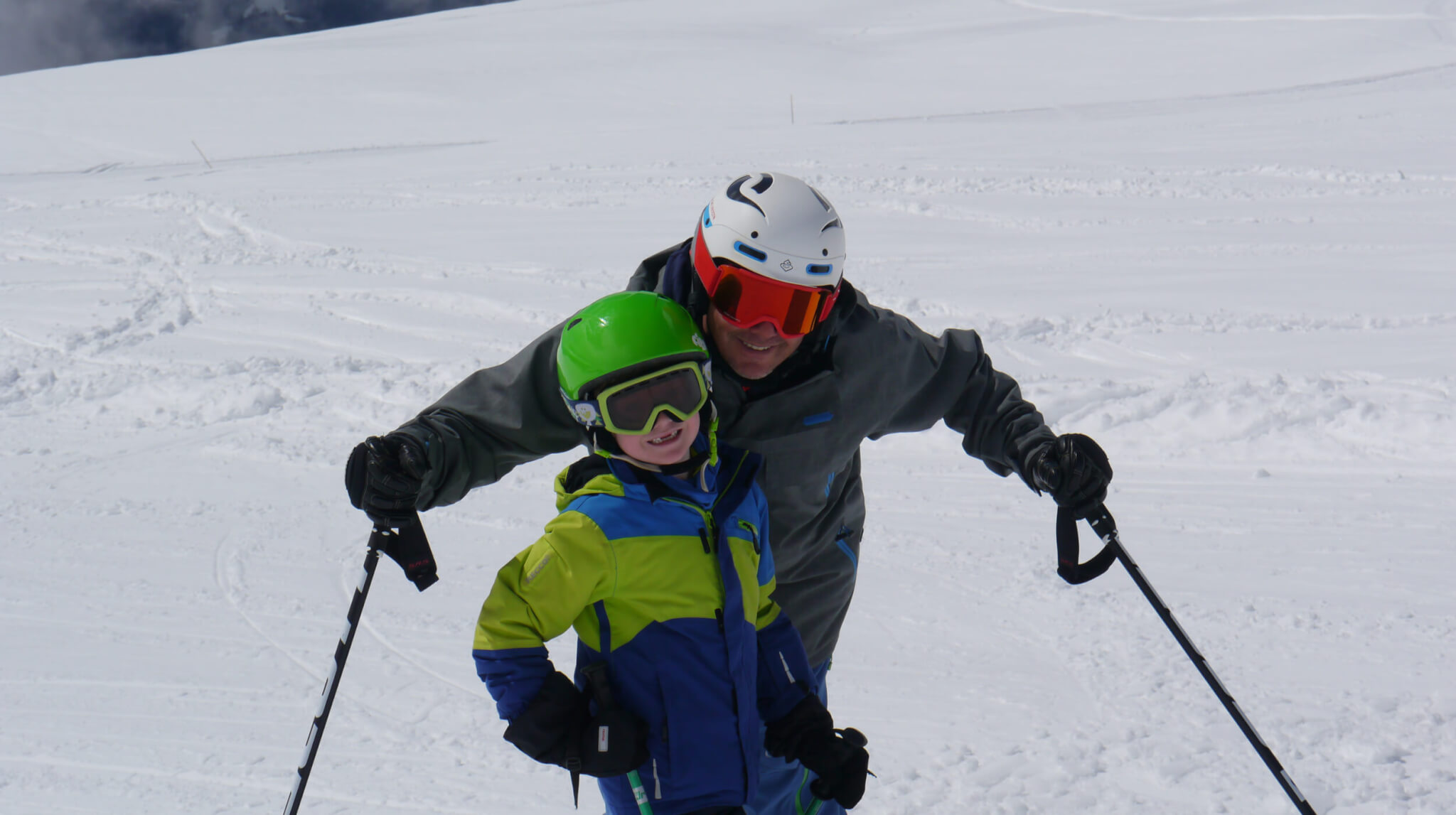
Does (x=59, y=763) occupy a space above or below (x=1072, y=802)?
below

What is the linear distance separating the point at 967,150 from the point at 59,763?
12653 millimetres

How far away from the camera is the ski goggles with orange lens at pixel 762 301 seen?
2.60 m

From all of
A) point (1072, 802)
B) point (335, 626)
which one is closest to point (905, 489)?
point (1072, 802)

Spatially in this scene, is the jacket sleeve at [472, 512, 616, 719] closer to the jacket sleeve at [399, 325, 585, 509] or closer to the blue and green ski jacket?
the blue and green ski jacket

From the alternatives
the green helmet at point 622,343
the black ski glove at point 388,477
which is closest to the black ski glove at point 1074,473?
the green helmet at point 622,343

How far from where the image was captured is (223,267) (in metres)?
12.2

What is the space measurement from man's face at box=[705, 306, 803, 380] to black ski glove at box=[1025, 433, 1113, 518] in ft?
2.31

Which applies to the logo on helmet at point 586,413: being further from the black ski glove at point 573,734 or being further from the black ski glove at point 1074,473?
the black ski glove at point 1074,473

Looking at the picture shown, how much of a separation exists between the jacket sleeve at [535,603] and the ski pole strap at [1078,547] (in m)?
1.21

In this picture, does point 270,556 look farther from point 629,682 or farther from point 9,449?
point 629,682

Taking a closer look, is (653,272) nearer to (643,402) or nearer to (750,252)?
(750,252)

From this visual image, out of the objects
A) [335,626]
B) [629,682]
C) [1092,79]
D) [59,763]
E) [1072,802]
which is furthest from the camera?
[1092,79]

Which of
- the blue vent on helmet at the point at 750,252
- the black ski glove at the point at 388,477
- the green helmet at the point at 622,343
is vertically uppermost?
the blue vent on helmet at the point at 750,252

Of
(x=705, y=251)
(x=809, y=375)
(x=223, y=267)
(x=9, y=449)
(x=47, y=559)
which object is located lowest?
(x=223, y=267)
